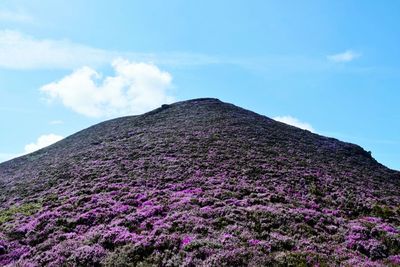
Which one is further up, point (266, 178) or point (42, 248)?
point (266, 178)

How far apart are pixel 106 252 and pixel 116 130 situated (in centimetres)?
4221

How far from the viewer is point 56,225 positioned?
22828mm

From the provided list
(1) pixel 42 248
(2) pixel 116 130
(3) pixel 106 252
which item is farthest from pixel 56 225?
(2) pixel 116 130

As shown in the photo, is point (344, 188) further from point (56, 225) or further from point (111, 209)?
point (56, 225)

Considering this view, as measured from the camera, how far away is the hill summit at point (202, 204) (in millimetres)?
17312

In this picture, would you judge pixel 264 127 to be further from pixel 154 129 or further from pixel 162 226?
pixel 162 226

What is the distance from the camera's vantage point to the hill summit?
1731 cm

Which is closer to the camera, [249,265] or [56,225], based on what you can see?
[249,265]

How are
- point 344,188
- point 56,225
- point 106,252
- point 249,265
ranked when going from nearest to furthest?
point 249,265 < point 106,252 < point 56,225 < point 344,188

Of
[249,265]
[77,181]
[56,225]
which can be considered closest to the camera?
[249,265]

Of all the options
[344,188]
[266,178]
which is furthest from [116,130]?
[344,188]

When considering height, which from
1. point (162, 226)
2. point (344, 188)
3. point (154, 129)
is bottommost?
point (162, 226)

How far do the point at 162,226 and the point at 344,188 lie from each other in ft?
58.9

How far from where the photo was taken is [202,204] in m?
23.8
